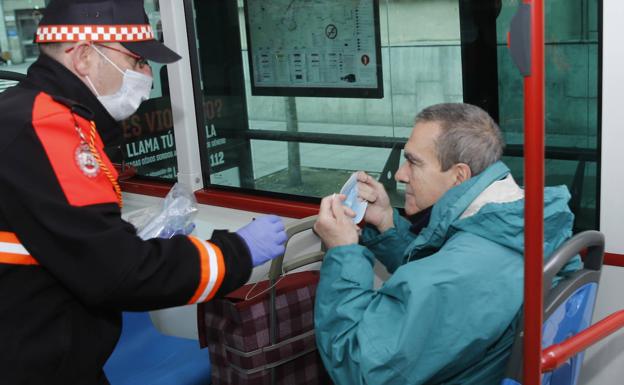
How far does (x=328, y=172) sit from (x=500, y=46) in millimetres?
963

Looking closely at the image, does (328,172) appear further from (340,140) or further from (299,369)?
(299,369)

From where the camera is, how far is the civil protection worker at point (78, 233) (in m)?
1.50

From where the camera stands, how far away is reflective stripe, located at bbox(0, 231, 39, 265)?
1539mm

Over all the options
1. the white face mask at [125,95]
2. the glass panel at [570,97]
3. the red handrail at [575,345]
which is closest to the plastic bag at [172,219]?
the white face mask at [125,95]

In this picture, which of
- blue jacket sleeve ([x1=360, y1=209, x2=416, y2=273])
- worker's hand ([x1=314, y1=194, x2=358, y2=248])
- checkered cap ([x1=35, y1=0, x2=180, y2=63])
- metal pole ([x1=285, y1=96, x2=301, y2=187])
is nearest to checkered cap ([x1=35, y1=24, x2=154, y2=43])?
checkered cap ([x1=35, y1=0, x2=180, y2=63])

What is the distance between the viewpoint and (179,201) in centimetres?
243

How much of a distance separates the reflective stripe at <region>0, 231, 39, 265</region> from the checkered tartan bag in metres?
0.79

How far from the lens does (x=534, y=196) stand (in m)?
1.22

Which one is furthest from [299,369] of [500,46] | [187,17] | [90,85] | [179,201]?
[187,17]

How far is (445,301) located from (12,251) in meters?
0.90

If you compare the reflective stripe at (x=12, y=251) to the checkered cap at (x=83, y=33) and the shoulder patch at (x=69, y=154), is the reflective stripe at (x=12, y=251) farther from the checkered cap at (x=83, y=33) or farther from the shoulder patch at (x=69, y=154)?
the checkered cap at (x=83, y=33)

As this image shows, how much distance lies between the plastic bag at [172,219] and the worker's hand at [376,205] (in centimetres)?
56

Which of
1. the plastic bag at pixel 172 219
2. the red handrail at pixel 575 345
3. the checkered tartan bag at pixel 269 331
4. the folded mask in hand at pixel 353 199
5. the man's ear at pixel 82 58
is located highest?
the man's ear at pixel 82 58

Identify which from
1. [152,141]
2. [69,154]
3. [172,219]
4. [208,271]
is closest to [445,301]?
[208,271]
